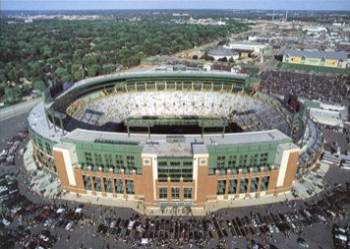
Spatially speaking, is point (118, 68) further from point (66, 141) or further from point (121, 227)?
point (121, 227)

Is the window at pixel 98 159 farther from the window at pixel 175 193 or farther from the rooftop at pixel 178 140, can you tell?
the window at pixel 175 193

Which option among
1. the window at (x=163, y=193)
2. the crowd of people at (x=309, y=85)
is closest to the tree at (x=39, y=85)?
the window at (x=163, y=193)

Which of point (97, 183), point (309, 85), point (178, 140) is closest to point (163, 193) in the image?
point (178, 140)

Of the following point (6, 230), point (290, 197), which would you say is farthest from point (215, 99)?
point (6, 230)

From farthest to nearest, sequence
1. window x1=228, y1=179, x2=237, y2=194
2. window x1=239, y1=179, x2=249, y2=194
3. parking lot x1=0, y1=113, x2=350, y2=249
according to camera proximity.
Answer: window x1=239, y1=179, x2=249, y2=194
window x1=228, y1=179, x2=237, y2=194
parking lot x1=0, y1=113, x2=350, y2=249

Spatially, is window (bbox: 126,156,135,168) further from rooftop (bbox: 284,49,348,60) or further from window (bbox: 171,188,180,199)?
rooftop (bbox: 284,49,348,60)

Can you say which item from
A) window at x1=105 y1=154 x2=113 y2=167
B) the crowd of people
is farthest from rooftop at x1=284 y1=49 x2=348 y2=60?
window at x1=105 y1=154 x2=113 y2=167
